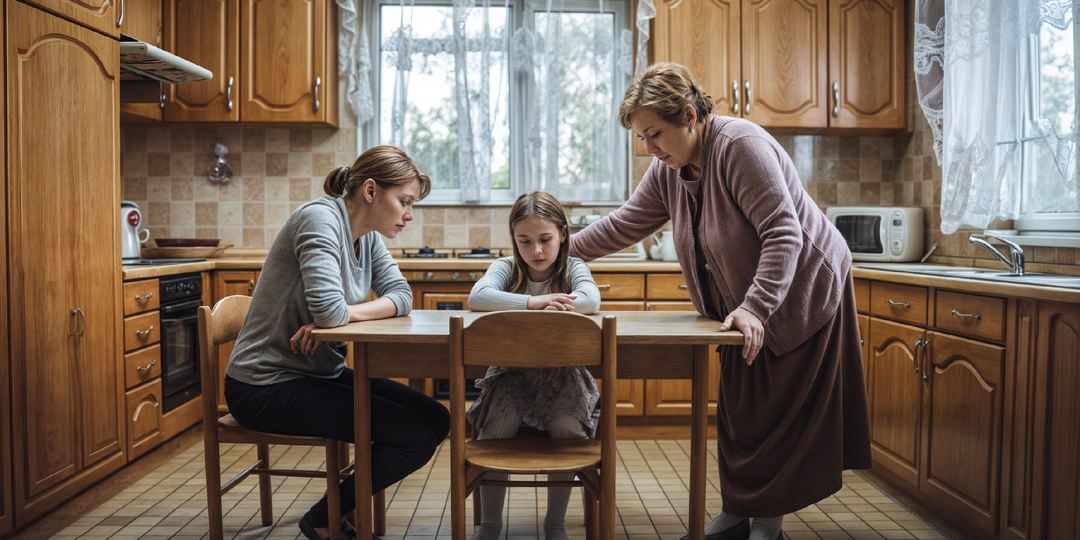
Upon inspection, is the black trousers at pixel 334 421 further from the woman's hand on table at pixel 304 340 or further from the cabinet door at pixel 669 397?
the cabinet door at pixel 669 397

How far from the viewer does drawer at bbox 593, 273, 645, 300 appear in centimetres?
313

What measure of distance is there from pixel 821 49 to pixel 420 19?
6.56 feet

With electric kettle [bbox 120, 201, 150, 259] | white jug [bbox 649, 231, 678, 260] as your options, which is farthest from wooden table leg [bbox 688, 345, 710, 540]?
electric kettle [bbox 120, 201, 150, 259]

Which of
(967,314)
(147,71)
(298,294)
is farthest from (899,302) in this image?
(147,71)

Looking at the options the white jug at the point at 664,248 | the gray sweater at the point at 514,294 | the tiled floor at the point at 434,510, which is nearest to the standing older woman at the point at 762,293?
the gray sweater at the point at 514,294

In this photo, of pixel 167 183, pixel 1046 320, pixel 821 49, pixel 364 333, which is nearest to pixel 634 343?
pixel 364 333

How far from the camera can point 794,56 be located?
11.2ft

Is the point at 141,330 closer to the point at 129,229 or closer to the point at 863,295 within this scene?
the point at 129,229

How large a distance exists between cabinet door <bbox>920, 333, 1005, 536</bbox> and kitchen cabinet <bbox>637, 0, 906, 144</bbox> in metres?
1.55

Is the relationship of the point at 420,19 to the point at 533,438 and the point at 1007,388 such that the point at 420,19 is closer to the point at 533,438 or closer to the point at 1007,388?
the point at 533,438

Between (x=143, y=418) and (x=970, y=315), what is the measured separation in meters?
2.87

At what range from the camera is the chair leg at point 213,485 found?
1.82 metres

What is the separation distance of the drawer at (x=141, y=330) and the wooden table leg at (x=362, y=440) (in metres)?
1.44

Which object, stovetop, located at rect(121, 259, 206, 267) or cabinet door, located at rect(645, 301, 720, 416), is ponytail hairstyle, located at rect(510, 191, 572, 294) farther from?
stovetop, located at rect(121, 259, 206, 267)
